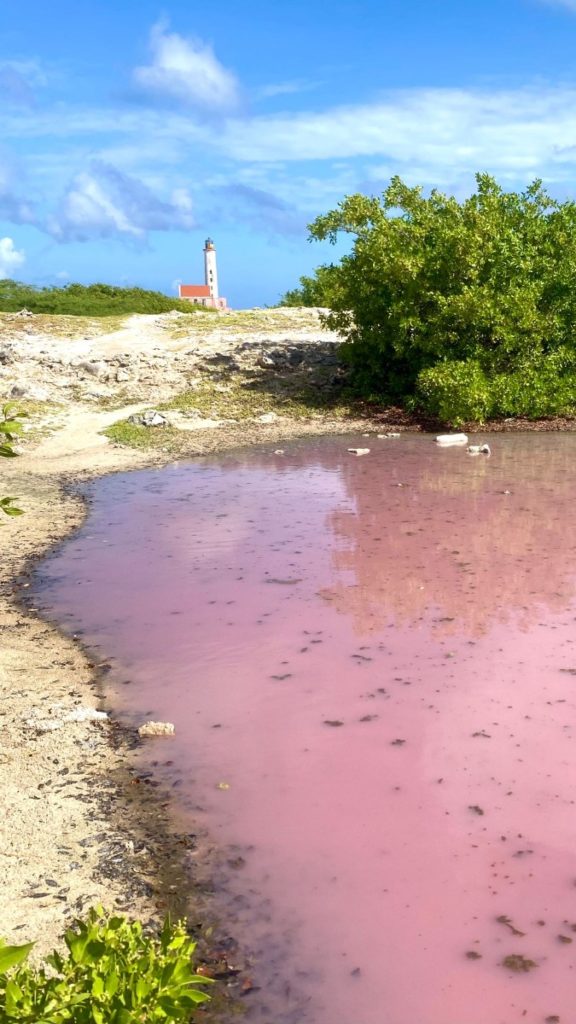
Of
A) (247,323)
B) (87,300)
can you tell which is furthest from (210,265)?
(247,323)

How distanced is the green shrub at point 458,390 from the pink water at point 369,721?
5878 millimetres

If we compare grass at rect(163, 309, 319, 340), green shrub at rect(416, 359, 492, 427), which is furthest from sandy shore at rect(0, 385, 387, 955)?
grass at rect(163, 309, 319, 340)

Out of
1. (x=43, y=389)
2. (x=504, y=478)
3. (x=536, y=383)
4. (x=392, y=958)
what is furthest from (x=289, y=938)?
(x=43, y=389)

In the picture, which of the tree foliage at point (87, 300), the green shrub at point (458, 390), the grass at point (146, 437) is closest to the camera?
the grass at point (146, 437)

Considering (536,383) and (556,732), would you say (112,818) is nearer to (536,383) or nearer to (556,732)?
(556,732)

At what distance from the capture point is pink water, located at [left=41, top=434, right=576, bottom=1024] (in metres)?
3.60

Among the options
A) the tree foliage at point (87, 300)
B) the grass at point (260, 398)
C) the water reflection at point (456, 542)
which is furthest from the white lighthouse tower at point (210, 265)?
the water reflection at point (456, 542)

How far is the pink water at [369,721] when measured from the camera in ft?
11.8

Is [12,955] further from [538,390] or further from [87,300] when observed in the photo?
[87,300]

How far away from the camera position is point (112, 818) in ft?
14.9

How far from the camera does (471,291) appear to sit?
57.2 ft

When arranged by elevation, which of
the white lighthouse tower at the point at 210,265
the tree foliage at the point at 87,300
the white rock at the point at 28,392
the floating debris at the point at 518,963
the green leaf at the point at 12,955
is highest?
the white lighthouse tower at the point at 210,265

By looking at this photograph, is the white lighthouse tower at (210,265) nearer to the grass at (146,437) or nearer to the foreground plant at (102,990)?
the grass at (146,437)

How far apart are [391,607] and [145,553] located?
3142 mm
